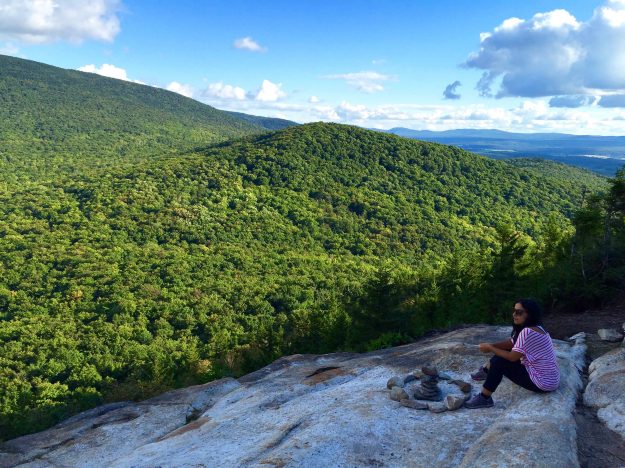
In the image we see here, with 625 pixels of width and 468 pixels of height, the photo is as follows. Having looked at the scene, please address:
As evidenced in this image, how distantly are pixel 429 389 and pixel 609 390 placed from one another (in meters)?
4.13

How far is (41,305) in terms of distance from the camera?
260ft

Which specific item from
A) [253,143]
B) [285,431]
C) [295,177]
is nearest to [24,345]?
[285,431]

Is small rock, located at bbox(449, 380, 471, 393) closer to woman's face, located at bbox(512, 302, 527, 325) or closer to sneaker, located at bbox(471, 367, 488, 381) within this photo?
sneaker, located at bbox(471, 367, 488, 381)

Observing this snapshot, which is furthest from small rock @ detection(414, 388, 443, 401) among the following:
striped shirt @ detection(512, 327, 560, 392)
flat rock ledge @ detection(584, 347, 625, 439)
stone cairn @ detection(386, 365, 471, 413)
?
flat rock ledge @ detection(584, 347, 625, 439)

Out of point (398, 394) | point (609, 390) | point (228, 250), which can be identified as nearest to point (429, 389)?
point (398, 394)

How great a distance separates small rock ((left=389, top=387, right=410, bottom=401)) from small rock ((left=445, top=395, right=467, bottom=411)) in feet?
3.48

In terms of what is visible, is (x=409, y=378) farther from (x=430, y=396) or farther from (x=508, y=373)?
(x=508, y=373)

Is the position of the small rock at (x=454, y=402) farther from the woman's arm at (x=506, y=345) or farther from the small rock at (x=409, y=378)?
the small rock at (x=409, y=378)

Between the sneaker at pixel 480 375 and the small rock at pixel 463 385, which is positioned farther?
the sneaker at pixel 480 375

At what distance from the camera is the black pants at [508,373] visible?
9484mm

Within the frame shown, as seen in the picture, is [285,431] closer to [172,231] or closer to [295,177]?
[172,231]

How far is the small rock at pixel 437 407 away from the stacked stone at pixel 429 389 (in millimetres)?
446

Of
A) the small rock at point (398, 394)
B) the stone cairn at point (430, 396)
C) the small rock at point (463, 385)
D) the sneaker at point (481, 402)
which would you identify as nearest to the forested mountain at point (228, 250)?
the small rock at point (398, 394)

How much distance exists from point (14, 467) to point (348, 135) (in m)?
181
